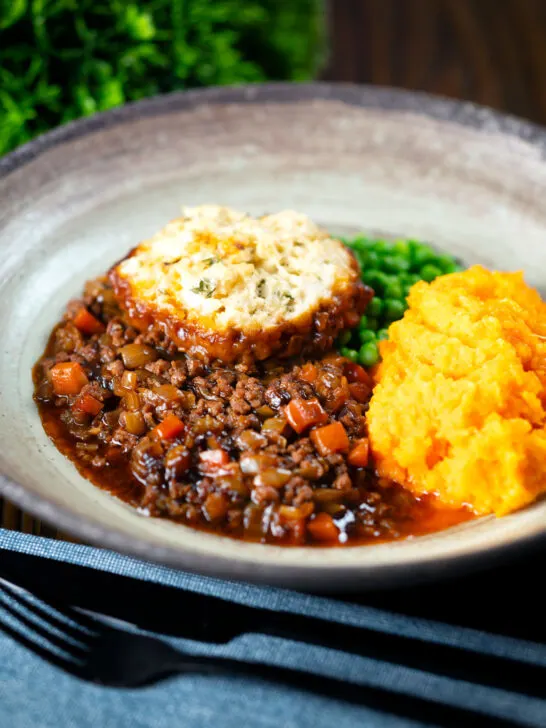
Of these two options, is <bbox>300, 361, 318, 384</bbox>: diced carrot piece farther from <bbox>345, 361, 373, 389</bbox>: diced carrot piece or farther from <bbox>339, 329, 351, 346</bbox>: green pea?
<bbox>339, 329, 351, 346</bbox>: green pea

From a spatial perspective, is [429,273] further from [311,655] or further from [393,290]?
[311,655]

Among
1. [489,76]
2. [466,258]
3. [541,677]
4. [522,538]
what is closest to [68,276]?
[466,258]

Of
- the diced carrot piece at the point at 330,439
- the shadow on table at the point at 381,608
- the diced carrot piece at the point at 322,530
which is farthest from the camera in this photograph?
the diced carrot piece at the point at 330,439

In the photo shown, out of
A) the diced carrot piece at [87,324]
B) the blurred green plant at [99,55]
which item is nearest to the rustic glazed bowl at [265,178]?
the diced carrot piece at [87,324]

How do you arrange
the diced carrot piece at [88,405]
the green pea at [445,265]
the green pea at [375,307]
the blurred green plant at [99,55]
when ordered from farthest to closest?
the blurred green plant at [99,55] < the green pea at [445,265] < the green pea at [375,307] < the diced carrot piece at [88,405]

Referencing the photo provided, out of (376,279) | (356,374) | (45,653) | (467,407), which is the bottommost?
(45,653)

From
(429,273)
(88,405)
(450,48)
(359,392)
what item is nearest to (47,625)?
(88,405)

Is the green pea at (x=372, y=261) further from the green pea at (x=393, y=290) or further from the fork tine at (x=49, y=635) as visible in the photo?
the fork tine at (x=49, y=635)
